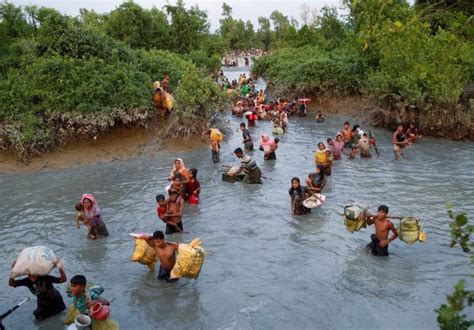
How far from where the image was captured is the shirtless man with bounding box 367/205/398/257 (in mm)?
8445

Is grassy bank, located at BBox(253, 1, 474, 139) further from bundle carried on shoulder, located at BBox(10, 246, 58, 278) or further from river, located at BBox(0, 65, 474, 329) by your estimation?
bundle carried on shoulder, located at BBox(10, 246, 58, 278)

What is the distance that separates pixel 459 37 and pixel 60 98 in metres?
14.8

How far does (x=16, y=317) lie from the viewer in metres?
7.31

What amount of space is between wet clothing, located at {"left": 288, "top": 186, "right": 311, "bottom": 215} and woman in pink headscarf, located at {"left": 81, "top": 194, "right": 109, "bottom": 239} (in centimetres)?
431

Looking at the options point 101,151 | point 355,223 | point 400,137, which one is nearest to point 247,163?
point 355,223

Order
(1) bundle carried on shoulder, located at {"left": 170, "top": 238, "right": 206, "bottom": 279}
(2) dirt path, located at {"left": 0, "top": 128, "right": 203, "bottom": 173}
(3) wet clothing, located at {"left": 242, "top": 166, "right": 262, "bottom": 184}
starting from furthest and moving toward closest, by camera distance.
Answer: (2) dirt path, located at {"left": 0, "top": 128, "right": 203, "bottom": 173}
(3) wet clothing, located at {"left": 242, "top": 166, "right": 262, "bottom": 184}
(1) bundle carried on shoulder, located at {"left": 170, "top": 238, "right": 206, "bottom": 279}

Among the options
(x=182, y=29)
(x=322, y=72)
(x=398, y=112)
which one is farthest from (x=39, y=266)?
(x=182, y=29)

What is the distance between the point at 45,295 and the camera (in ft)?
22.5

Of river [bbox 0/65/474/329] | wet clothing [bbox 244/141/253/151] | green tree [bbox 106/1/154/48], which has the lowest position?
river [bbox 0/65/474/329]

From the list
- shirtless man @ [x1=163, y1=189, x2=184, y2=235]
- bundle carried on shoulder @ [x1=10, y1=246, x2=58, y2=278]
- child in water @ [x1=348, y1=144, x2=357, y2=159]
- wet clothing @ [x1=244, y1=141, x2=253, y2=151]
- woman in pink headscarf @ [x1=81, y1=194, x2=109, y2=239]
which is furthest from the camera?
wet clothing @ [x1=244, y1=141, x2=253, y2=151]

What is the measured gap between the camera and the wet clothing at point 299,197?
1076 cm

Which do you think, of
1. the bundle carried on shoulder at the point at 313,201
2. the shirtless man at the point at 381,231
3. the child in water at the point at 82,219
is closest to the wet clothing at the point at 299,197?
the bundle carried on shoulder at the point at 313,201

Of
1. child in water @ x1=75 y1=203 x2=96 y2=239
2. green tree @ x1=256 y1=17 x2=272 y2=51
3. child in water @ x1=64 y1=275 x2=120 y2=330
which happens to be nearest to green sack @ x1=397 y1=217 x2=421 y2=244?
child in water @ x1=64 y1=275 x2=120 y2=330

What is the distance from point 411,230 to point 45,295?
613cm
